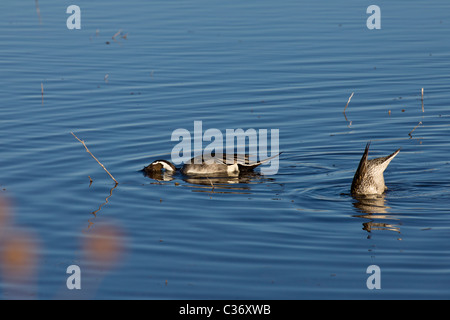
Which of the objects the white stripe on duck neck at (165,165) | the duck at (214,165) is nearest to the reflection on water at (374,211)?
the duck at (214,165)

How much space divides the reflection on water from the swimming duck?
0.31 feet

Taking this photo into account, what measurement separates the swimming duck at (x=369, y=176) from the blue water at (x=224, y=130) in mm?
288

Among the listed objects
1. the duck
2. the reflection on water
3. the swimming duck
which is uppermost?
the duck

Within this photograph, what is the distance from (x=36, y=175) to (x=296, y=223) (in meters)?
4.32

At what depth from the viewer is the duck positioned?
12.0 meters

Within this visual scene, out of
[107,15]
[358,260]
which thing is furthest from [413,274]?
[107,15]

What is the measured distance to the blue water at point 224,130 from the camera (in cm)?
810

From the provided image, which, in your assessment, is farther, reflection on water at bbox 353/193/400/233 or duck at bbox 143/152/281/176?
duck at bbox 143/152/281/176

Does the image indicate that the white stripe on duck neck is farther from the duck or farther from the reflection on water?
the reflection on water

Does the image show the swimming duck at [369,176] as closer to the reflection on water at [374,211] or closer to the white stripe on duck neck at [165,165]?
the reflection on water at [374,211]

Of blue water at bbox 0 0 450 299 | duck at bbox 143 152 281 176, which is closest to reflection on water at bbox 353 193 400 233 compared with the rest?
blue water at bbox 0 0 450 299

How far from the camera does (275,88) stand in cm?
1619

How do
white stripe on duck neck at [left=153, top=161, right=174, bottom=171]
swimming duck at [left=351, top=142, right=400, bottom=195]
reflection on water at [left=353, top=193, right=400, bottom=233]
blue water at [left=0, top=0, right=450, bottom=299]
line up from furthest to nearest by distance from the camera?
white stripe on duck neck at [left=153, top=161, right=174, bottom=171], swimming duck at [left=351, top=142, right=400, bottom=195], reflection on water at [left=353, top=193, right=400, bottom=233], blue water at [left=0, top=0, right=450, bottom=299]
